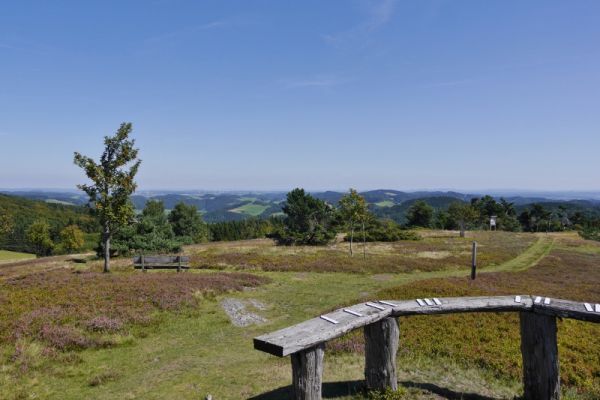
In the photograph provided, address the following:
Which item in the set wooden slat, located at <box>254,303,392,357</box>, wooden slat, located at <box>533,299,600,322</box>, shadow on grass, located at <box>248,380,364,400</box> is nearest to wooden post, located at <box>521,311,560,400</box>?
wooden slat, located at <box>533,299,600,322</box>

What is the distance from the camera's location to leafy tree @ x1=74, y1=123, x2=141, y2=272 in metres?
27.4

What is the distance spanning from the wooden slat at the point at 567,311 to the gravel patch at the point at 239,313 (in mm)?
11240

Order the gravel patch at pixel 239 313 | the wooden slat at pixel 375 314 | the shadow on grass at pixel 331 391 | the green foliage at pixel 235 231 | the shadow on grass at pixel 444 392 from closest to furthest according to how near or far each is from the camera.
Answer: the wooden slat at pixel 375 314
the shadow on grass at pixel 444 392
the shadow on grass at pixel 331 391
the gravel patch at pixel 239 313
the green foliage at pixel 235 231

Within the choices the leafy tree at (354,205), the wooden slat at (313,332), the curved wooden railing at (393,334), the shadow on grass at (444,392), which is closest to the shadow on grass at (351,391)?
the shadow on grass at (444,392)

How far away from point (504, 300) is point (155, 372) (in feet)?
31.3

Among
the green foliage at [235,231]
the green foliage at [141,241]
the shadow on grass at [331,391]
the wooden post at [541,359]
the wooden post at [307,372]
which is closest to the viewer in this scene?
the wooden post at [307,372]

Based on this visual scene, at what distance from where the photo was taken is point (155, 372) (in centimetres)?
1088

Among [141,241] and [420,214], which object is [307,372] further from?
[420,214]

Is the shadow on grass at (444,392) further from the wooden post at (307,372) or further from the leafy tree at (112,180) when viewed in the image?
the leafy tree at (112,180)

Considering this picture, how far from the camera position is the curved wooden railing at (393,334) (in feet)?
23.7

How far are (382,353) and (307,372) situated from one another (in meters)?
1.87

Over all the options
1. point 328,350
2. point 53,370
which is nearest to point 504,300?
point 328,350

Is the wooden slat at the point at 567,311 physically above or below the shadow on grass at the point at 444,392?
above

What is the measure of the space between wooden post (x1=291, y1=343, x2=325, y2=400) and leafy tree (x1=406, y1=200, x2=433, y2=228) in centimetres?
10813
